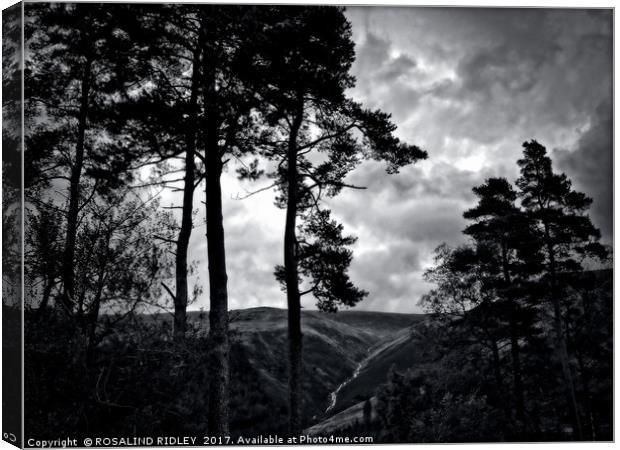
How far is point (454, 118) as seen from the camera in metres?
9.41

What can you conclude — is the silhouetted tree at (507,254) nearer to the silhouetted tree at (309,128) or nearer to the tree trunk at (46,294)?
the silhouetted tree at (309,128)

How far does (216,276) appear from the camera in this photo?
348 inches

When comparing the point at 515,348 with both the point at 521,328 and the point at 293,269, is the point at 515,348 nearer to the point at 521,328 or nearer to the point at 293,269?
the point at 521,328

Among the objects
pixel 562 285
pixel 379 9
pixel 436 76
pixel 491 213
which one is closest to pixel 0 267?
pixel 379 9

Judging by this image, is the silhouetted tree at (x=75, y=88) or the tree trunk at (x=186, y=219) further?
the tree trunk at (x=186, y=219)

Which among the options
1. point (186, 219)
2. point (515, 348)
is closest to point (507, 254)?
point (515, 348)

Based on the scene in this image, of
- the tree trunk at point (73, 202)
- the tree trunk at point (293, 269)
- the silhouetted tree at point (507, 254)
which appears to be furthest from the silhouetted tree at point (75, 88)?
the silhouetted tree at point (507, 254)

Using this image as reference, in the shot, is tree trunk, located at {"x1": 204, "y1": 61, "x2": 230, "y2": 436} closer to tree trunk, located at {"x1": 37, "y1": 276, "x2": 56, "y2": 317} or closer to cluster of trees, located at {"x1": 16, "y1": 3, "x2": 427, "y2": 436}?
cluster of trees, located at {"x1": 16, "y1": 3, "x2": 427, "y2": 436}

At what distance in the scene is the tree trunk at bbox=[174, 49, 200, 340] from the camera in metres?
9.11

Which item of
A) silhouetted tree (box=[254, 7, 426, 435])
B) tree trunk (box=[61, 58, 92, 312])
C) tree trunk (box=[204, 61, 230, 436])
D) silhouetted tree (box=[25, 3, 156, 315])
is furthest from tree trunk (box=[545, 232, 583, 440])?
silhouetted tree (box=[25, 3, 156, 315])

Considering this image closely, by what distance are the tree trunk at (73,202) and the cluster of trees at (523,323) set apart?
608cm

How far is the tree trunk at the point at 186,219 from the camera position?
29.9 ft

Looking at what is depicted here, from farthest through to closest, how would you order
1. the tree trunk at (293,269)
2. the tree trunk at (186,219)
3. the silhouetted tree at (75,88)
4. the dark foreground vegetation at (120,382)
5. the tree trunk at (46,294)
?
the tree trunk at (293,269), the tree trunk at (186,219), the silhouetted tree at (75,88), the tree trunk at (46,294), the dark foreground vegetation at (120,382)

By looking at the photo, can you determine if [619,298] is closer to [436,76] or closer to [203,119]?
[436,76]
